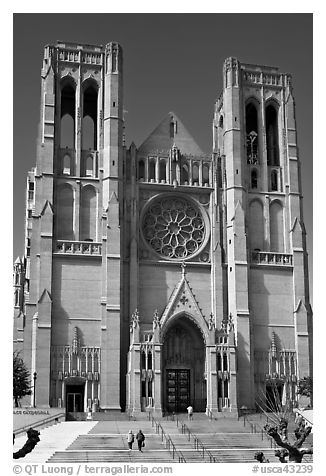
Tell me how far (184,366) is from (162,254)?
7.50 meters

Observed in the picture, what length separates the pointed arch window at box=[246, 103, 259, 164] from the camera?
5731 cm

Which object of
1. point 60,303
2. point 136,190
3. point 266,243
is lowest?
point 60,303

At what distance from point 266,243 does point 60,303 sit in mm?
14674

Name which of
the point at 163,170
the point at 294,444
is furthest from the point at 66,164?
the point at 294,444

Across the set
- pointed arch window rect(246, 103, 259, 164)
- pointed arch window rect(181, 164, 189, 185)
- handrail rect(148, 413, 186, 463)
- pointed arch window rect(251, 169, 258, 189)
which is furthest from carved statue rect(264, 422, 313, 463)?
pointed arch window rect(246, 103, 259, 164)

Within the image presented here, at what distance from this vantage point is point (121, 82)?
5503 centimetres

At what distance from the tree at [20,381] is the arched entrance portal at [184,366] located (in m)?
9.16

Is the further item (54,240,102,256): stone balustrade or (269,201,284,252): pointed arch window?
(269,201,284,252): pointed arch window

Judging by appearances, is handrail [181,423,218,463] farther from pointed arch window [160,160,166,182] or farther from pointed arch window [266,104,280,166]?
pointed arch window [266,104,280,166]

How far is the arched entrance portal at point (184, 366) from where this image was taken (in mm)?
51781

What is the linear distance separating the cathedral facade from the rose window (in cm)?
8

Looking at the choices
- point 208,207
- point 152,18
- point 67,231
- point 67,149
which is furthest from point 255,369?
point 152,18
